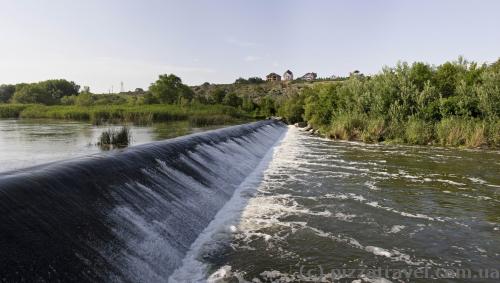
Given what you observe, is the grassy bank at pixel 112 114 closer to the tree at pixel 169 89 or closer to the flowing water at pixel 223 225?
the tree at pixel 169 89

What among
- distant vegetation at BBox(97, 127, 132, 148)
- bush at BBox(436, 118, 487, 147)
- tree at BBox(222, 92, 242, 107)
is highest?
tree at BBox(222, 92, 242, 107)

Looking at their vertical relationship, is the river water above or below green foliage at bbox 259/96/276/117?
below

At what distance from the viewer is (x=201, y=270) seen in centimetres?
681

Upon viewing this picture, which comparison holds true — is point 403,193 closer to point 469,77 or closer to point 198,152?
point 198,152

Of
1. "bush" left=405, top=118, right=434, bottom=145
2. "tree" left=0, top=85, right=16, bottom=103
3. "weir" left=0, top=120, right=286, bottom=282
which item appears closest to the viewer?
"weir" left=0, top=120, right=286, bottom=282

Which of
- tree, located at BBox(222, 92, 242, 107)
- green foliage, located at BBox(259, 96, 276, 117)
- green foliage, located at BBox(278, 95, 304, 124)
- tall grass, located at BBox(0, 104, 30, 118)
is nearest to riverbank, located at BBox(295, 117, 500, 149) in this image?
green foliage, located at BBox(278, 95, 304, 124)

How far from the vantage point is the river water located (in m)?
6.88

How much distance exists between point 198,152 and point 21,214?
9.20 metres

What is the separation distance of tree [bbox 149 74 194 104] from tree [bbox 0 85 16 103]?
4078 cm

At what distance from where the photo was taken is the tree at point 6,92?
3860 inches

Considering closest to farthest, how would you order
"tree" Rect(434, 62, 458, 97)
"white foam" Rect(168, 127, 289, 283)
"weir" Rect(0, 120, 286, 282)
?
"weir" Rect(0, 120, 286, 282) → "white foam" Rect(168, 127, 289, 283) → "tree" Rect(434, 62, 458, 97)

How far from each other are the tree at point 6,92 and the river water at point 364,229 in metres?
101

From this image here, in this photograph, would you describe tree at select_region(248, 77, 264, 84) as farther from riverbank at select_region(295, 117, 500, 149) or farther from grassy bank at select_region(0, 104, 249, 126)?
riverbank at select_region(295, 117, 500, 149)

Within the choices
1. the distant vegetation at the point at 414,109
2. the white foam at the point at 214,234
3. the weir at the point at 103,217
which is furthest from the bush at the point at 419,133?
the weir at the point at 103,217
